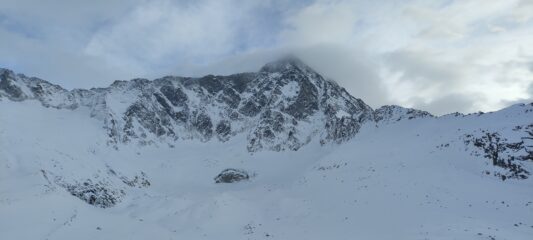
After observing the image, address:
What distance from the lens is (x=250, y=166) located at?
297 ft

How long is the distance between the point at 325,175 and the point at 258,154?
39003mm

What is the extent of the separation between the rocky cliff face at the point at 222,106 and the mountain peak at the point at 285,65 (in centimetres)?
35

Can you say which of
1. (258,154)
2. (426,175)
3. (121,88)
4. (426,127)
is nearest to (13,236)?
(426,175)

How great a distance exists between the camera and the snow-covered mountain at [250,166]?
3556cm

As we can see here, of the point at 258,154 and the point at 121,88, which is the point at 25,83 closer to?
the point at 121,88

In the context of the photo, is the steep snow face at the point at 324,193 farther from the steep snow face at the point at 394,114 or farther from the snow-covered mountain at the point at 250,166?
the steep snow face at the point at 394,114

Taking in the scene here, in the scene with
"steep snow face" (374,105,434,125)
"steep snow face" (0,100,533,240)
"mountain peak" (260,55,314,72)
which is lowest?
"steep snow face" (0,100,533,240)

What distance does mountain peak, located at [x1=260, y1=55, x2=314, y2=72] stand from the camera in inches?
5054

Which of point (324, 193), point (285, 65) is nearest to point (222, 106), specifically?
point (285, 65)

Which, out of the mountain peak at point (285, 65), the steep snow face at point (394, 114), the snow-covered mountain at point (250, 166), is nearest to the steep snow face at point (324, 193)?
the snow-covered mountain at point (250, 166)

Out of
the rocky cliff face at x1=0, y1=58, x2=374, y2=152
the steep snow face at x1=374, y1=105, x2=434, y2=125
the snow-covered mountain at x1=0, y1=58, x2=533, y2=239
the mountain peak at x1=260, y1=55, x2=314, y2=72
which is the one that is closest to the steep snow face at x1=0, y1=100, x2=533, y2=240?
the snow-covered mountain at x1=0, y1=58, x2=533, y2=239

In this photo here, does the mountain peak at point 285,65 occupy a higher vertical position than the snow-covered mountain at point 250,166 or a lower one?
higher

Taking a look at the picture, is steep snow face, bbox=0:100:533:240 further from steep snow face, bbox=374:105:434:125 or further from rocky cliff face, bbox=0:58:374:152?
rocky cliff face, bbox=0:58:374:152

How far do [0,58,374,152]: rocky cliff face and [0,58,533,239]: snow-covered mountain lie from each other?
15.0 inches
